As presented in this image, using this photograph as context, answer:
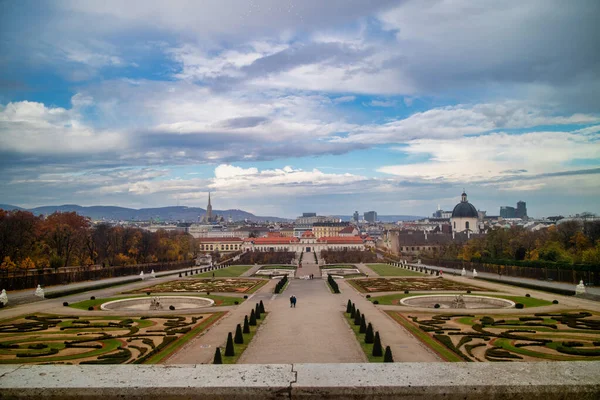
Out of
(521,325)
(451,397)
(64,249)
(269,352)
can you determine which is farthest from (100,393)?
(64,249)

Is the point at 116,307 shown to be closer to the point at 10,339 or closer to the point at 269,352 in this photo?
the point at 10,339

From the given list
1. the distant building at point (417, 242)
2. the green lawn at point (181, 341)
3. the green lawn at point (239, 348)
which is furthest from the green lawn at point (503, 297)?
the distant building at point (417, 242)

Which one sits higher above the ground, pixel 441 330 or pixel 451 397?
pixel 451 397

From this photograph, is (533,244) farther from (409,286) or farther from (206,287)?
(206,287)

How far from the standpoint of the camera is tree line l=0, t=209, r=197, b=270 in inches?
2195

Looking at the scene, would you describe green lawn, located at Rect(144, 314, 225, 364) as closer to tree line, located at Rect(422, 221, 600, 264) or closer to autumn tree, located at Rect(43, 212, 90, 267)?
autumn tree, located at Rect(43, 212, 90, 267)

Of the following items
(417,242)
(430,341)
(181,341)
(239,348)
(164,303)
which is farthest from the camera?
(417,242)

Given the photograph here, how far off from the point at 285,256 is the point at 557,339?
266 feet

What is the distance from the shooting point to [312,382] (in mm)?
4051

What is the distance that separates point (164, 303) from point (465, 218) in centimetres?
13238

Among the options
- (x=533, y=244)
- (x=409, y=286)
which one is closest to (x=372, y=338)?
(x=409, y=286)

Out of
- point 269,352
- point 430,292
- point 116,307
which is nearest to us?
point 269,352

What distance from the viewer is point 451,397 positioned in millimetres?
3975

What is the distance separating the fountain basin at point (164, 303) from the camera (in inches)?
1442
